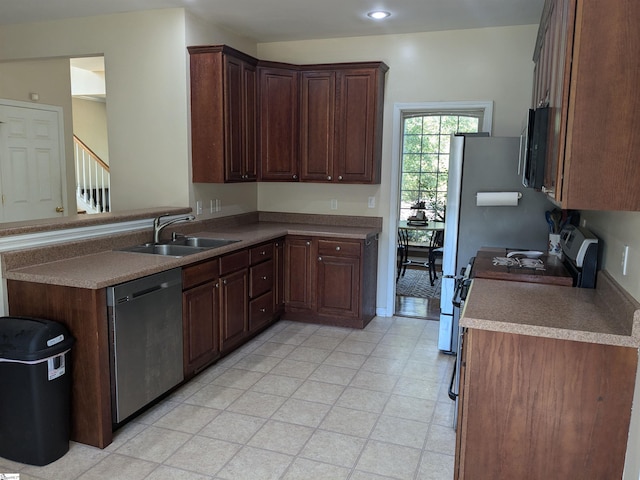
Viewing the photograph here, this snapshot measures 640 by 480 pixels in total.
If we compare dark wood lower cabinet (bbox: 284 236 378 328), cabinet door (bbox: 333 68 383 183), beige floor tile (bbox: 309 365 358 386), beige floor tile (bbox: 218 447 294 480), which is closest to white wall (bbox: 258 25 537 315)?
cabinet door (bbox: 333 68 383 183)

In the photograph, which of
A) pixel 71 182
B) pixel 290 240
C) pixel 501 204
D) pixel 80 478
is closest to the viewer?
pixel 80 478

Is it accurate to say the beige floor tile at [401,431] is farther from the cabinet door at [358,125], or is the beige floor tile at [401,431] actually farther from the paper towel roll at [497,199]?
the cabinet door at [358,125]

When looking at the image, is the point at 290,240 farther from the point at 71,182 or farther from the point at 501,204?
the point at 71,182

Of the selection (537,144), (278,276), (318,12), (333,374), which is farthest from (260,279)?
(537,144)

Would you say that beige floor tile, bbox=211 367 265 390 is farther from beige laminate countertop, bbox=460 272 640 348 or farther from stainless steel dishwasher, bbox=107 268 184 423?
beige laminate countertop, bbox=460 272 640 348

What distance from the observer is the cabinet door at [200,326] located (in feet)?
10.5

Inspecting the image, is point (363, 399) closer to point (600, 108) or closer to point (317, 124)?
point (600, 108)

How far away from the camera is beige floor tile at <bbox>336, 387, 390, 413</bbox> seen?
10.1 ft

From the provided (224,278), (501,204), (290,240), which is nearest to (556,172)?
(501,204)

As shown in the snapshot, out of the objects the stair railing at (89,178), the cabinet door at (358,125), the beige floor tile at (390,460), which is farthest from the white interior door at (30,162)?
the beige floor tile at (390,460)

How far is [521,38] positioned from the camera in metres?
4.26

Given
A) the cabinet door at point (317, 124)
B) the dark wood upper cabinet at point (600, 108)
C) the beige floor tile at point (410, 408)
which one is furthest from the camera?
the cabinet door at point (317, 124)

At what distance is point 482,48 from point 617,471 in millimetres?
3605

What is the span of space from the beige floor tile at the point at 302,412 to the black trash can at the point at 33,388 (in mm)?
1145
